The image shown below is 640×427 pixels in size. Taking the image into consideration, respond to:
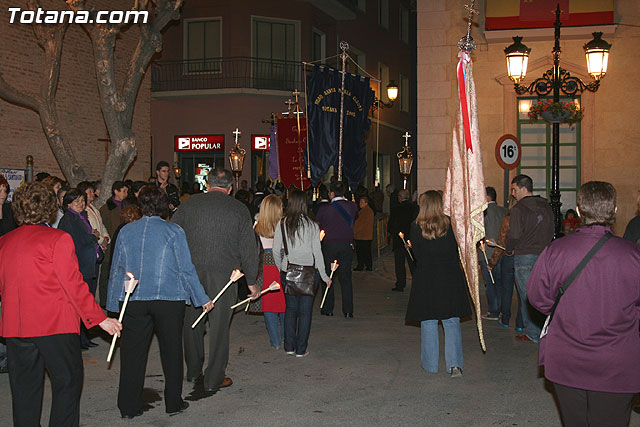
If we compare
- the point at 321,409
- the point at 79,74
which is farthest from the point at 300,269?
the point at 79,74

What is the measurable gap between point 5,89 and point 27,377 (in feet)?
45.7

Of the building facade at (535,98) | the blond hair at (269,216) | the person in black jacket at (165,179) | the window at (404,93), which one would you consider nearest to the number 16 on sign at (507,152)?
the building facade at (535,98)

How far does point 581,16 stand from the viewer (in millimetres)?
15953

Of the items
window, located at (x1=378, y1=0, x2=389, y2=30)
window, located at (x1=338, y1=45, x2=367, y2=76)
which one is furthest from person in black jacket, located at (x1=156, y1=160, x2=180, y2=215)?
window, located at (x1=378, y1=0, x2=389, y2=30)

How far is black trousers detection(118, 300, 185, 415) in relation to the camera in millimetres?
6312

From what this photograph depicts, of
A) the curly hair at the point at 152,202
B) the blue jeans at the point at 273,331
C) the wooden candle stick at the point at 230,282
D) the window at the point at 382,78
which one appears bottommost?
the blue jeans at the point at 273,331

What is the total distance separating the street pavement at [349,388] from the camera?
20.8 ft

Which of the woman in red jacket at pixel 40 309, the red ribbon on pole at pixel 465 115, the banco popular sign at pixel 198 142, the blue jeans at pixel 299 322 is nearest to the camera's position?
the woman in red jacket at pixel 40 309

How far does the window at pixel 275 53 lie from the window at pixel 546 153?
14.0 m

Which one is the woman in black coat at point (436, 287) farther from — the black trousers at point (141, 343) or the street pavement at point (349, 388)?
the black trousers at point (141, 343)

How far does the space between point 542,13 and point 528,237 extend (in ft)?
26.9

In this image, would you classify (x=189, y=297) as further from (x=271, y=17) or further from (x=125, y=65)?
(x=271, y=17)

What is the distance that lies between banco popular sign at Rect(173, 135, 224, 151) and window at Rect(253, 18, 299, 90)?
107 inches
